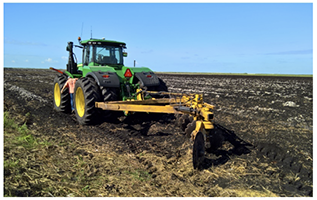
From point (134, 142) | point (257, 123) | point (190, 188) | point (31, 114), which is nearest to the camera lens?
point (190, 188)

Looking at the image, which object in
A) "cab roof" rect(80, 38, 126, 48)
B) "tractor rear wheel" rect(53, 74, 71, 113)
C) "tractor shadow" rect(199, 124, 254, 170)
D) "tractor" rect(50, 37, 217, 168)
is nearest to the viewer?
"tractor shadow" rect(199, 124, 254, 170)

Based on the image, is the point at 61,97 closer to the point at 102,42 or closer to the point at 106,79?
the point at 102,42

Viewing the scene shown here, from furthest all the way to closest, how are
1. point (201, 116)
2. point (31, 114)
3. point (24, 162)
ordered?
1. point (31, 114)
2. point (201, 116)
3. point (24, 162)

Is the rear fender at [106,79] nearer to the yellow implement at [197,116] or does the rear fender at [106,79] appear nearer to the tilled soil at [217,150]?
the yellow implement at [197,116]

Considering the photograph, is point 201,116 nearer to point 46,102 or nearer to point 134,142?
point 134,142

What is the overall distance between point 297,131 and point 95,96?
5.39m

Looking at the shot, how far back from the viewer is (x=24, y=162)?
4.44 meters

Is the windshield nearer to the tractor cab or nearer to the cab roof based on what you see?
the tractor cab

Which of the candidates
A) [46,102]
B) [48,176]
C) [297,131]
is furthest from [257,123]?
[46,102]

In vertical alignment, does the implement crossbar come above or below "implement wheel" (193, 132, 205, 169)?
above

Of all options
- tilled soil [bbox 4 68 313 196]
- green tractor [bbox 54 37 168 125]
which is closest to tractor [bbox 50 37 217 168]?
green tractor [bbox 54 37 168 125]

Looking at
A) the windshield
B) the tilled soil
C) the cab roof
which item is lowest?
the tilled soil

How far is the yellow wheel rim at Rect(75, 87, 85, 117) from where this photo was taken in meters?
7.45

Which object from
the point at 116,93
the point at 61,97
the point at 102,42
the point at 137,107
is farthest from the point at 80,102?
the point at 137,107
